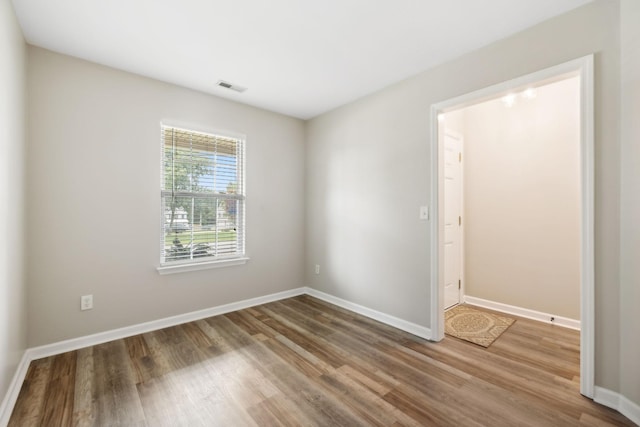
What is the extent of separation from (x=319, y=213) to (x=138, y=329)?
2.42 metres

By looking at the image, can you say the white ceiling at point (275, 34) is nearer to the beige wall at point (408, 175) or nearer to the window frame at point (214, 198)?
the beige wall at point (408, 175)

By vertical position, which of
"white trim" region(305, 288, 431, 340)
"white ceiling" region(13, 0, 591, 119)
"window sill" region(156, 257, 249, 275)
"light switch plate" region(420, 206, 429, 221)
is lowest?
"white trim" region(305, 288, 431, 340)

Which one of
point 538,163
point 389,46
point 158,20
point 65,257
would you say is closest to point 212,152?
point 158,20

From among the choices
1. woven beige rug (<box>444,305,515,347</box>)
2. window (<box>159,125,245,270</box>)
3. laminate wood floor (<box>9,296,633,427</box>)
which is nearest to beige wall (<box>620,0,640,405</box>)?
laminate wood floor (<box>9,296,633,427</box>)

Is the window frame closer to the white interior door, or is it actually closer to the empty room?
the empty room

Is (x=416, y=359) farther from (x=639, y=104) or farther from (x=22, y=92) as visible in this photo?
(x=22, y=92)

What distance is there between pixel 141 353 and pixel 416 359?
2303 mm

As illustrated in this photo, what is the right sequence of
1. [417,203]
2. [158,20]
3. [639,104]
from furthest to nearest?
[417,203] < [158,20] < [639,104]

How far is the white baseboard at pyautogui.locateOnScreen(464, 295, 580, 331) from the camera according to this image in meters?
2.91

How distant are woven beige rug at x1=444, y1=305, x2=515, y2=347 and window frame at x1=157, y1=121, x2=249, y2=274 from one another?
248 cm

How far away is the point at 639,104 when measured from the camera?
160 centimetres

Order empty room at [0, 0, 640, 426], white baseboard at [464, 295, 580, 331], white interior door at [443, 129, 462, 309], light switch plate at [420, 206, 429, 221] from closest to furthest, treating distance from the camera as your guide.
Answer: empty room at [0, 0, 640, 426]
light switch plate at [420, 206, 429, 221]
white baseboard at [464, 295, 580, 331]
white interior door at [443, 129, 462, 309]

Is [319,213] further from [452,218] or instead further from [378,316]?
[452,218]

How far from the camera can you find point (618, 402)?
5.57ft
